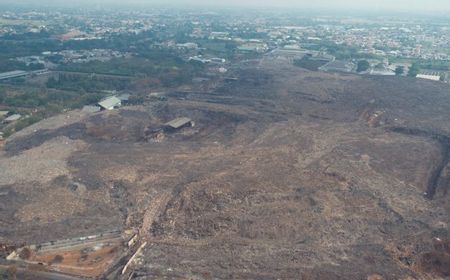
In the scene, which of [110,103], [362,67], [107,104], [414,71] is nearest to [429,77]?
[414,71]

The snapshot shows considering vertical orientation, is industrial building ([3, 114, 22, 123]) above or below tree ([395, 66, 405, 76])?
below

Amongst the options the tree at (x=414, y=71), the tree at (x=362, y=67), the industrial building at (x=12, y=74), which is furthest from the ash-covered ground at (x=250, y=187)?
the industrial building at (x=12, y=74)

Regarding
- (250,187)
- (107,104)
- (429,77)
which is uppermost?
(429,77)

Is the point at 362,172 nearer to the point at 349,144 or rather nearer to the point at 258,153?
the point at 349,144

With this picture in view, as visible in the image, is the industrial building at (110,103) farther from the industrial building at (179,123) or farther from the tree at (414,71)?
the tree at (414,71)

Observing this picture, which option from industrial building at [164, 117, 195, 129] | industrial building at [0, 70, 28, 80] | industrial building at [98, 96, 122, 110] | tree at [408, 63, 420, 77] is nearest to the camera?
→ industrial building at [164, 117, 195, 129]

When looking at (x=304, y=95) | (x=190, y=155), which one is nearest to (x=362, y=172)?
(x=190, y=155)

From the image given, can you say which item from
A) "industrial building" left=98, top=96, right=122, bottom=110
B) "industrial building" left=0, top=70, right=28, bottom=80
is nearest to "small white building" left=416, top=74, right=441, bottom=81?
"industrial building" left=98, top=96, right=122, bottom=110

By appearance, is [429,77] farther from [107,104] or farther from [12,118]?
[12,118]

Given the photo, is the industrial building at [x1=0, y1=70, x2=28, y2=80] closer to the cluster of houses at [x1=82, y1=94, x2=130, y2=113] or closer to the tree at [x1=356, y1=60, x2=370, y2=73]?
the cluster of houses at [x1=82, y1=94, x2=130, y2=113]
